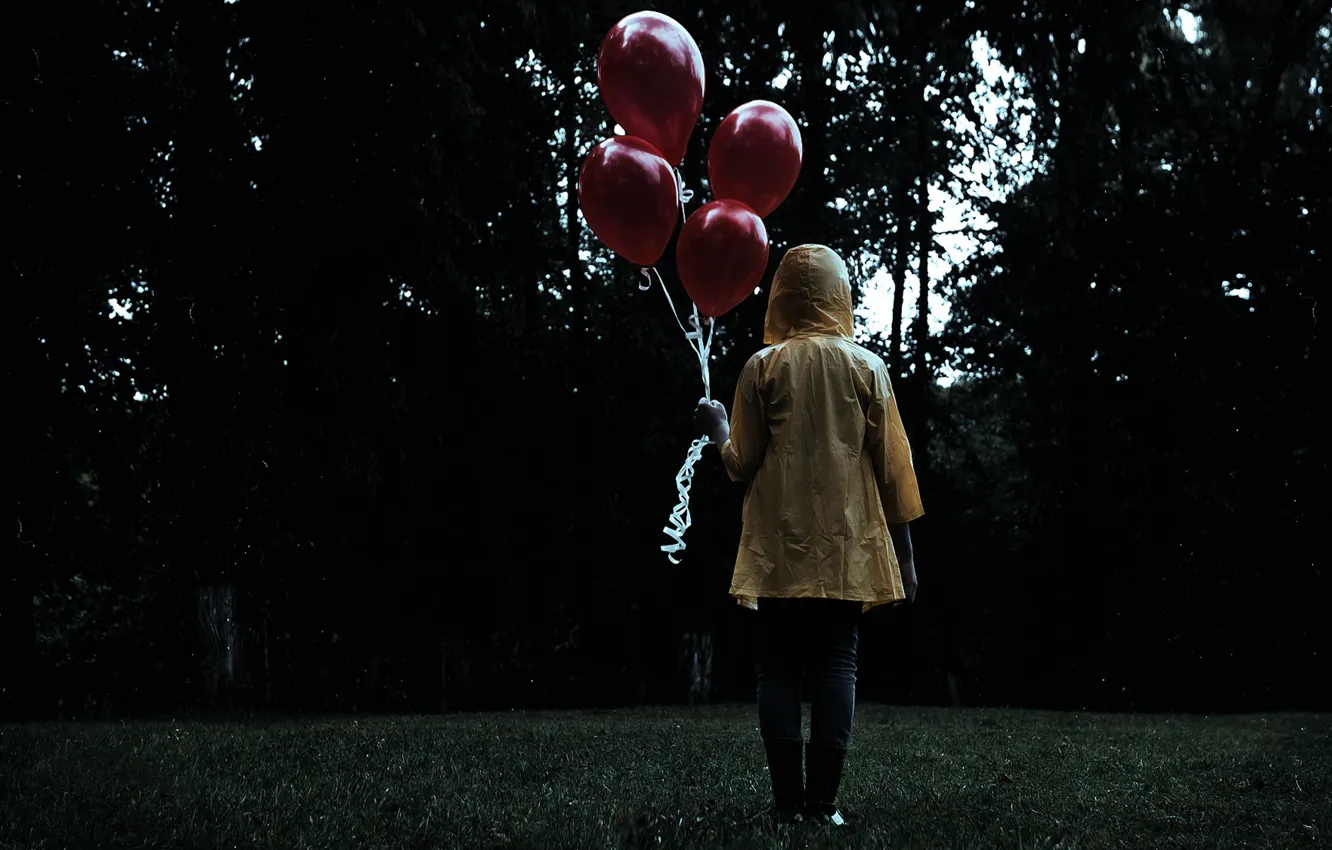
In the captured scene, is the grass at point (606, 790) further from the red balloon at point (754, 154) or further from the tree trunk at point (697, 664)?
the tree trunk at point (697, 664)

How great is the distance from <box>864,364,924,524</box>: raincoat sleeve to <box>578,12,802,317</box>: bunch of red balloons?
5.65 ft

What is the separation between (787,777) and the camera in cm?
389

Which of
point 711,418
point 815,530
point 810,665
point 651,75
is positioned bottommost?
point 810,665

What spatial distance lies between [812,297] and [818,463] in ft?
1.95

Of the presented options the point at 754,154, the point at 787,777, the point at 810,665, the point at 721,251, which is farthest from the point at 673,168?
the point at 787,777

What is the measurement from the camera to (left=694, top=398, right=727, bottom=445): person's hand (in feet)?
13.6

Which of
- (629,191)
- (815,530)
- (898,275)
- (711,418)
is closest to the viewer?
(815,530)

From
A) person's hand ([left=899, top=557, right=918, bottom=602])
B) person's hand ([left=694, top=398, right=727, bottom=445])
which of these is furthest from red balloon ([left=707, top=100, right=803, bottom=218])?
person's hand ([left=899, top=557, right=918, bottom=602])

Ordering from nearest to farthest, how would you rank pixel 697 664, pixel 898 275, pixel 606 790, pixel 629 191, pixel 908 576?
pixel 908 576 < pixel 606 790 < pixel 629 191 < pixel 697 664 < pixel 898 275

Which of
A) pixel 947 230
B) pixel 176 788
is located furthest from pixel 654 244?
pixel 947 230

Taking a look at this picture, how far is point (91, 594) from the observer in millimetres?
16125

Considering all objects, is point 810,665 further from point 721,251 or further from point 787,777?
point 721,251

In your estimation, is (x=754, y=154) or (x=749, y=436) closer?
(x=749, y=436)

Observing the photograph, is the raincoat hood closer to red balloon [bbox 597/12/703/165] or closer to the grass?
the grass
